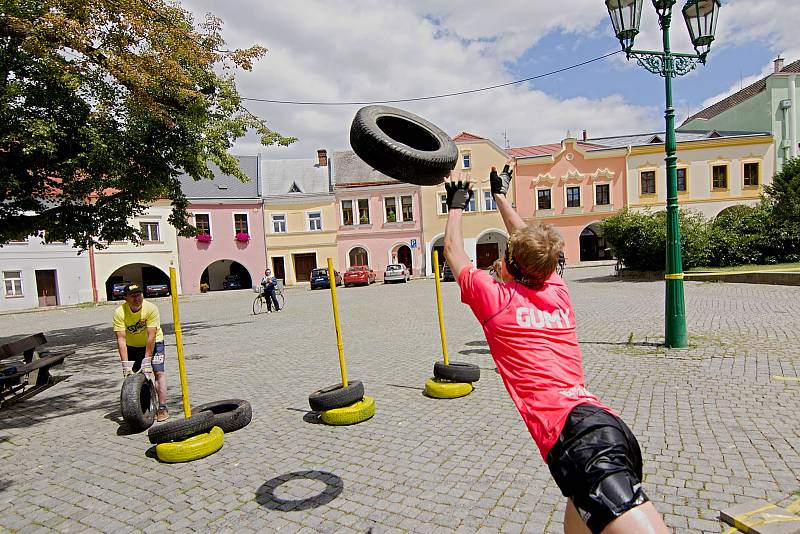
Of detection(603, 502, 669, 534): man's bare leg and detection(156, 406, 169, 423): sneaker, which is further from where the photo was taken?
detection(156, 406, 169, 423): sneaker

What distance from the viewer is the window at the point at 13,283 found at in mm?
30406

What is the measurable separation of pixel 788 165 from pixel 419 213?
80.2 feet

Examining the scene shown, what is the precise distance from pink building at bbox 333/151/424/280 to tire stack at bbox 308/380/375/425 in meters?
34.6

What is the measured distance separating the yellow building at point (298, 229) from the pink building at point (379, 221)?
93 cm

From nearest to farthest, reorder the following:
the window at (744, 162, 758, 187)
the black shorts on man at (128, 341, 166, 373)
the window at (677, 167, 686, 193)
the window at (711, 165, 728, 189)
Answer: the black shorts on man at (128, 341, 166, 373)
the window at (744, 162, 758, 187)
the window at (711, 165, 728, 189)
the window at (677, 167, 686, 193)

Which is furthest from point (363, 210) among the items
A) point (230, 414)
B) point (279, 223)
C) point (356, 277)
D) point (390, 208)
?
point (230, 414)

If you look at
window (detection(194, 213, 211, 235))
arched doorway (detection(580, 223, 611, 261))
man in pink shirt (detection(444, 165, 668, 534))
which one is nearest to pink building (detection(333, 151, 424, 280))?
window (detection(194, 213, 211, 235))

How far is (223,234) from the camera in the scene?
38844 mm

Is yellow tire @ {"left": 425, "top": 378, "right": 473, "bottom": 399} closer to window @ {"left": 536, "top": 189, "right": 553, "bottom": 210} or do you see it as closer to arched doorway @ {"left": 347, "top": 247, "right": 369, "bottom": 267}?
arched doorway @ {"left": 347, "top": 247, "right": 369, "bottom": 267}

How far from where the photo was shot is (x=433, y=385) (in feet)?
20.6

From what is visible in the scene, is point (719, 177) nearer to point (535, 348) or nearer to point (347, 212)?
point (347, 212)

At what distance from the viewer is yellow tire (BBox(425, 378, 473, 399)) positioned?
616cm

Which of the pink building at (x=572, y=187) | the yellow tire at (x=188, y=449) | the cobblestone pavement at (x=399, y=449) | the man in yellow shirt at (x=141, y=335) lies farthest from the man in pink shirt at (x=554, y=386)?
the pink building at (x=572, y=187)

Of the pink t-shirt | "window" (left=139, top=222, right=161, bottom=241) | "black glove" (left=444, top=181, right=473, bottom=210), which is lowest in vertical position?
the pink t-shirt
